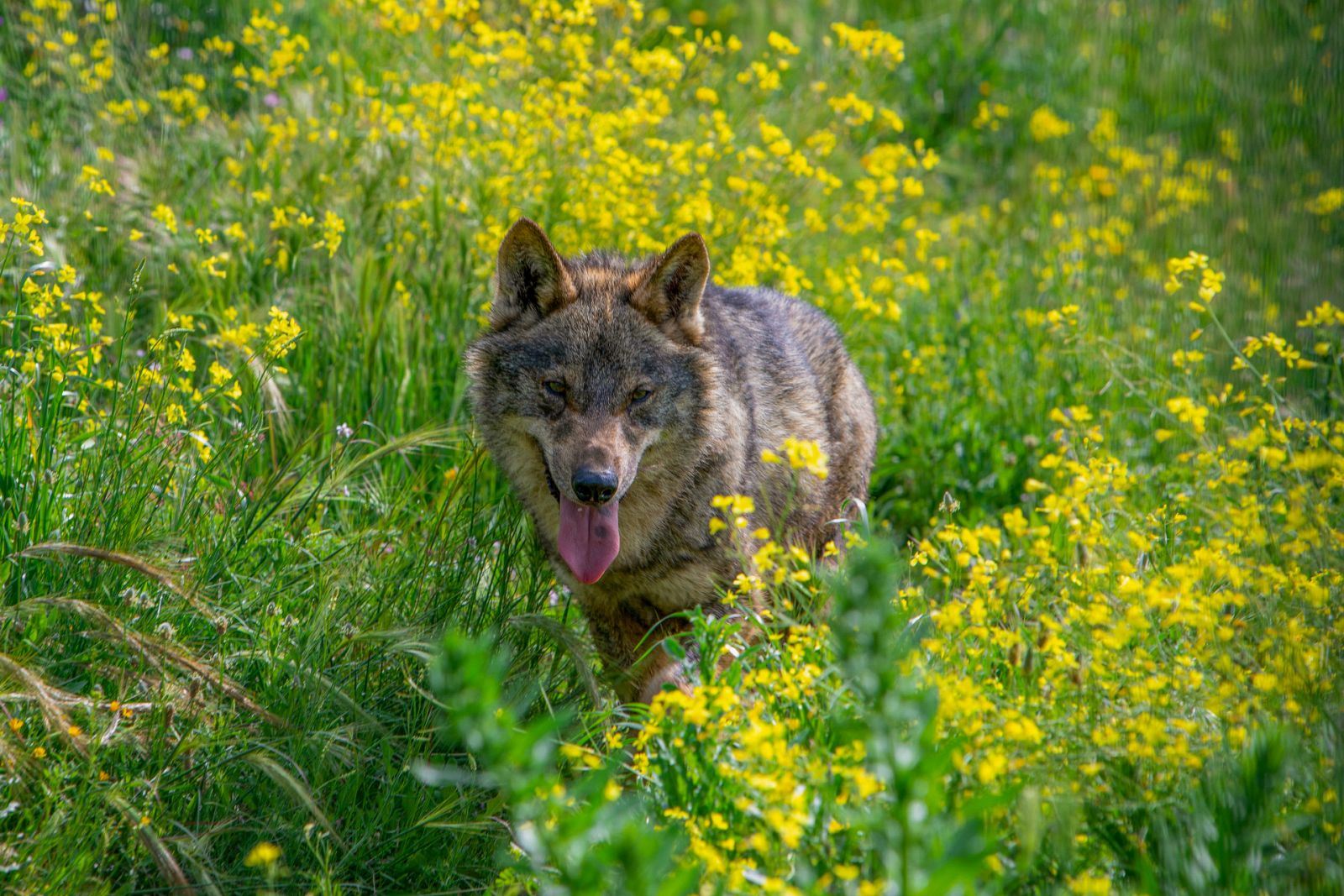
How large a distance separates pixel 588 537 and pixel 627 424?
42 cm

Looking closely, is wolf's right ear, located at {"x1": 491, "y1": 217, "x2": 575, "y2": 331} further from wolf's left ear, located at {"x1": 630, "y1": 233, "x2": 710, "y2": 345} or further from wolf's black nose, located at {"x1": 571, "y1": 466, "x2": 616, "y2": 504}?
wolf's black nose, located at {"x1": 571, "y1": 466, "x2": 616, "y2": 504}

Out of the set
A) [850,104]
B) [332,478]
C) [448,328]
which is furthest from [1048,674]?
[850,104]

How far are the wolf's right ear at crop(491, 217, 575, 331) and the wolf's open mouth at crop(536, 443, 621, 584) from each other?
2.24 feet

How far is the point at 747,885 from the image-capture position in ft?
A: 8.43

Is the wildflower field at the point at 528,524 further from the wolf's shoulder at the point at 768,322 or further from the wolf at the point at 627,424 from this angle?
the wolf's shoulder at the point at 768,322

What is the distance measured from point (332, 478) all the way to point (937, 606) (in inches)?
85.0

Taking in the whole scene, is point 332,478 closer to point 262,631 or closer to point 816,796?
point 262,631

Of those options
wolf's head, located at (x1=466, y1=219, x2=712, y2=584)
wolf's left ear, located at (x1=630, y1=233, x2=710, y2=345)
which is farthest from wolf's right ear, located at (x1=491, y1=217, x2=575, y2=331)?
wolf's left ear, located at (x1=630, y1=233, x2=710, y2=345)

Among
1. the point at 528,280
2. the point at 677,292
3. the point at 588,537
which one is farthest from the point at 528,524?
the point at 677,292

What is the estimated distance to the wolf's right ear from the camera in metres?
4.32

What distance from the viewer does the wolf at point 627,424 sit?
4203 mm

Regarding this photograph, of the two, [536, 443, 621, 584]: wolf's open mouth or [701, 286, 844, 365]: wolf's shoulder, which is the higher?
[701, 286, 844, 365]: wolf's shoulder

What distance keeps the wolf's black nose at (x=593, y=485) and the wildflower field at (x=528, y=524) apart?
38 centimetres

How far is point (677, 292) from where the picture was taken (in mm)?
4453
